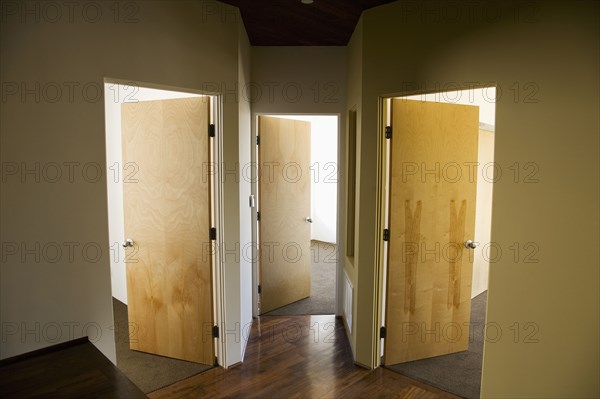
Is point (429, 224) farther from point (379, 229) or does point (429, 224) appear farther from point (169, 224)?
point (169, 224)

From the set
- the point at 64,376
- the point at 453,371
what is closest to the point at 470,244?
the point at 453,371

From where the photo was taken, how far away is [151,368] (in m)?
2.91

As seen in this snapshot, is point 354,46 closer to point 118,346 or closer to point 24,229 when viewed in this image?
point 24,229

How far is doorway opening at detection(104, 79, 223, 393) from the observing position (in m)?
2.82

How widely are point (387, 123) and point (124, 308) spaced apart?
3.43 m

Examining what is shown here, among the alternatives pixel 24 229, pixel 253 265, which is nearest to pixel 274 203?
pixel 253 265

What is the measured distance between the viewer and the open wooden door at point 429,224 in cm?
288

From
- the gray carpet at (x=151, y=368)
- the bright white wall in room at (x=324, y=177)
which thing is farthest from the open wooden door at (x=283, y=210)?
the bright white wall in room at (x=324, y=177)

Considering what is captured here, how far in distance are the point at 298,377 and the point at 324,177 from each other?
→ 4.77 m

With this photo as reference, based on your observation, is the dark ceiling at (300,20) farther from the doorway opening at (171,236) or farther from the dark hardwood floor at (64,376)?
the dark hardwood floor at (64,376)

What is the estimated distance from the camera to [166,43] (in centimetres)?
237

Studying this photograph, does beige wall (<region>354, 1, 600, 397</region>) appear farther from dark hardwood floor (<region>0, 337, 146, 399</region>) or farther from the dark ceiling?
dark hardwood floor (<region>0, 337, 146, 399</region>)

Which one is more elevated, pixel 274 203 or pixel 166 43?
pixel 166 43

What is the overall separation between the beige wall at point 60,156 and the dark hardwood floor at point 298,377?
89cm
